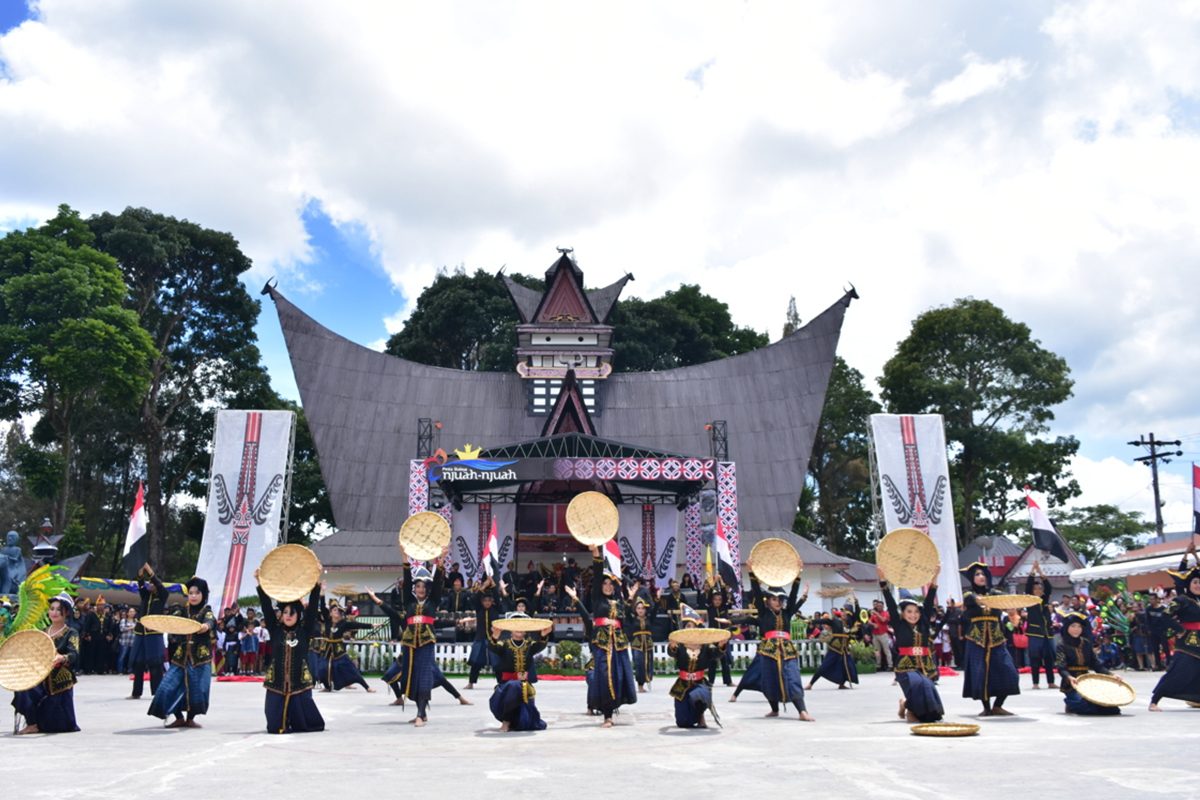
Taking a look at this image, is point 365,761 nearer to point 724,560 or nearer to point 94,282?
point 724,560

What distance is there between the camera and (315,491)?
44375mm

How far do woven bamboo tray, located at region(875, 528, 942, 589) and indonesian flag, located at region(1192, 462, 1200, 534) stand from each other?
696 cm

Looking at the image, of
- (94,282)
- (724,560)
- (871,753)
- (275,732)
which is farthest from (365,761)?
(94,282)

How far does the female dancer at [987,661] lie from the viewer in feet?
34.7

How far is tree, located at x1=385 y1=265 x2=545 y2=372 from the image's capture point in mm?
54094

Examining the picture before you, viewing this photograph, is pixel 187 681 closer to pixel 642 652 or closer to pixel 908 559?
pixel 642 652

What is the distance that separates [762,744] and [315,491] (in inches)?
1541

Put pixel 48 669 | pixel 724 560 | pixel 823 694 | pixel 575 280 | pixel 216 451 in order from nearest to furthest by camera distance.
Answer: pixel 48 669, pixel 823 694, pixel 724 560, pixel 216 451, pixel 575 280

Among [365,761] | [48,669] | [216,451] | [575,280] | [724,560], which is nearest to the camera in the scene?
[365,761]

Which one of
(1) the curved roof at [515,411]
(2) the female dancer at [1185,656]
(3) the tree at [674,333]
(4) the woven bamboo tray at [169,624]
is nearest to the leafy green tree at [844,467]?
(3) the tree at [674,333]

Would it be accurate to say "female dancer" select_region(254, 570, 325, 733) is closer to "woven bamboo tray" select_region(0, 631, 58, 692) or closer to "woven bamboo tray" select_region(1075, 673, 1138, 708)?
"woven bamboo tray" select_region(0, 631, 58, 692)

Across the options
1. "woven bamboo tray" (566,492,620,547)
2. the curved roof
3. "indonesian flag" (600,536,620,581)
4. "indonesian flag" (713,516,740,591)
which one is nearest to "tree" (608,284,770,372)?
the curved roof

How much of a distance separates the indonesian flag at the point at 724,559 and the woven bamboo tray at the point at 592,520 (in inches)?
475

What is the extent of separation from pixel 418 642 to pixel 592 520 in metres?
2.73
